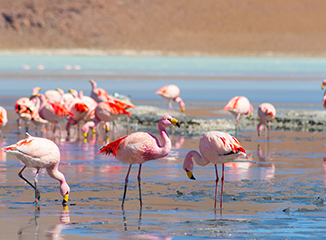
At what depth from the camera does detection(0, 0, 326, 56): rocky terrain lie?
11631 centimetres

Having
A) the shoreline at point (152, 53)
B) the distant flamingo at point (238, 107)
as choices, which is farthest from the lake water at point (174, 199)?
the shoreline at point (152, 53)

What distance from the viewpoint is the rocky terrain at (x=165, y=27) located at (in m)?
116

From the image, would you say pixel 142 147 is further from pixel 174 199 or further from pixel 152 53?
pixel 152 53

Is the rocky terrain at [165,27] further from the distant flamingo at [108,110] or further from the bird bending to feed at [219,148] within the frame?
the bird bending to feed at [219,148]

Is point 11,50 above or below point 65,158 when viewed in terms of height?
above

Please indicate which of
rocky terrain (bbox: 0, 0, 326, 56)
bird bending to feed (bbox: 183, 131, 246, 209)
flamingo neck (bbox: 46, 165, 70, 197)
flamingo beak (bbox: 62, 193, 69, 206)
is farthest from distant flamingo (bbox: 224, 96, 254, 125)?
rocky terrain (bbox: 0, 0, 326, 56)

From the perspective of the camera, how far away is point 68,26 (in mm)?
124125

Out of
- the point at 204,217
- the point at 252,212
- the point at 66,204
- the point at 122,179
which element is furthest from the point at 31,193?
the point at 252,212

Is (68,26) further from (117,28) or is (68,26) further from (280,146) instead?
(280,146)

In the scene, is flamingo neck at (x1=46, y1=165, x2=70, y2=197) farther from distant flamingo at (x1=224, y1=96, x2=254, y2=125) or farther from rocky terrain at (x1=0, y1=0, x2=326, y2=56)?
rocky terrain at (x1=0, y1=0, x2=326, y2=56)

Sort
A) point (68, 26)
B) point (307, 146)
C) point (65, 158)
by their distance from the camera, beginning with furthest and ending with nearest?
point (68, 26) < point (307, 146) < point (65, 158)

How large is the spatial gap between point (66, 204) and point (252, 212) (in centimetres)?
227

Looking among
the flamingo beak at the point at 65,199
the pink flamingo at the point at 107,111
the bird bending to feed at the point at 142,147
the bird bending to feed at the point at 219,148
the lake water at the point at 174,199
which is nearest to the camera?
the lake water at the point at 174,199

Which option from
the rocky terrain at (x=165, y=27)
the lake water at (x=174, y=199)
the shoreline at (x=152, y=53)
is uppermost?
the rocky terrain at (x=165, y=27)
